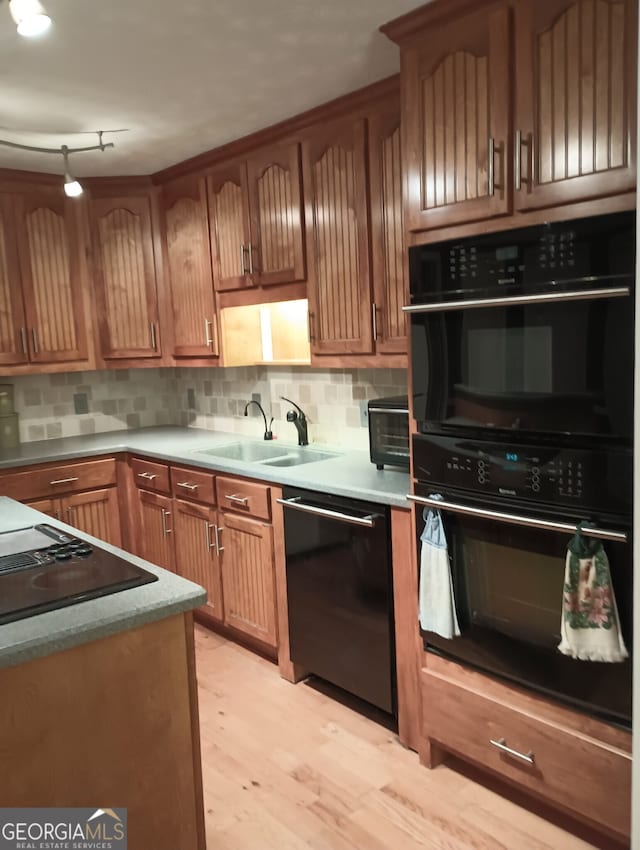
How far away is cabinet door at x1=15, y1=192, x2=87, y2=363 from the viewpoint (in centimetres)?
355

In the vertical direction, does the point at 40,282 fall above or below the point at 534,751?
above

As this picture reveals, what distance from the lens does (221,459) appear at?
312 cm

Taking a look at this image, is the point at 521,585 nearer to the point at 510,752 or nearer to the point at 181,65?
the point at 510,752

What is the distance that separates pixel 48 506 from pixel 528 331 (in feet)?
8.41

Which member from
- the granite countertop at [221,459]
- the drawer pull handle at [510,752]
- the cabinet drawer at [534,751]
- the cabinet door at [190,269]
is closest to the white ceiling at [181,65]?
the cabinet door at [190,269]

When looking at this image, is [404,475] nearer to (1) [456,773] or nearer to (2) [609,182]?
(1) [456,773]

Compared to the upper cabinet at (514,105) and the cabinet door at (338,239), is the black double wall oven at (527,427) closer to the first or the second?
the upper cabinet at (514,105)

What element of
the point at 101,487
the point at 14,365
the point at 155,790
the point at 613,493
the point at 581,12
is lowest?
the point at 155,790

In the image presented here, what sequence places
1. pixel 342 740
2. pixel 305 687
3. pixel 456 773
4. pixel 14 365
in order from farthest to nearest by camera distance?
pixel 14 365
pixel 305 687
pixel 342 740
pixel 456 773

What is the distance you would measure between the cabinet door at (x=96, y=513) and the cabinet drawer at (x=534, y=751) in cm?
203

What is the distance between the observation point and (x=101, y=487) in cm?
360

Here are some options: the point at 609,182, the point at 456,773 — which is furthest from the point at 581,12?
the point at 456,773

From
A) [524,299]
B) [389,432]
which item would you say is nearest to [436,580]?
[389,432]

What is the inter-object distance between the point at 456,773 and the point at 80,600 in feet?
4.80
